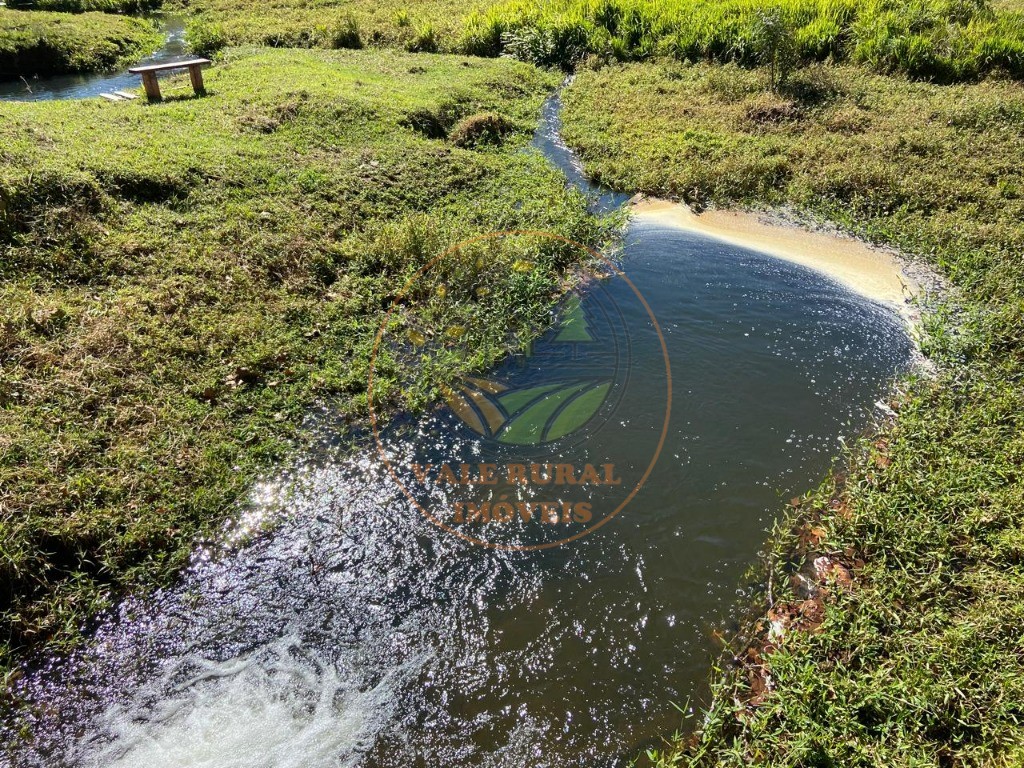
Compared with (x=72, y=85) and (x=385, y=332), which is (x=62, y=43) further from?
(x=385, y=332)

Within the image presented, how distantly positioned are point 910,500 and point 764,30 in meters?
11.8

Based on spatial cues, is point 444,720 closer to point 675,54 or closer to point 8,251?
point 8,251

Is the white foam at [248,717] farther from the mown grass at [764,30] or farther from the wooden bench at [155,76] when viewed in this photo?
the mown grass at [764,30]

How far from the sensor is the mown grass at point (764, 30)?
12.6 metres

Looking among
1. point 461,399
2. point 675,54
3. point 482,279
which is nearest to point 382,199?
point 482,279

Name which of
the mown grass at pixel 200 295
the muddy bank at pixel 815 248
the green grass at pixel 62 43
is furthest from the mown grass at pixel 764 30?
the green grass at pixel 62 43

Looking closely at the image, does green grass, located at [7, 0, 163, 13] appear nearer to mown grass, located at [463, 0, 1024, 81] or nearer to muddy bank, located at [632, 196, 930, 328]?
mown grass, located at [463, 0, 1024, 81]

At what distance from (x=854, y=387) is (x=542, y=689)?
4.67m

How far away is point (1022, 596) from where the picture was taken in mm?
4020

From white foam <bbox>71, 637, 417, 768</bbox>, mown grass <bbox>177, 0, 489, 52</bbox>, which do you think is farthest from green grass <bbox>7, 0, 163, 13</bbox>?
white foam <bbox>71, 637, 417, 768</bbox>

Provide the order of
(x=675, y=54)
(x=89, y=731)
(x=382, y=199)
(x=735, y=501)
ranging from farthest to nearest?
(x=675, y=54) < (x=382, y=199) < (x=735, y=501) < (x=89, y=731)

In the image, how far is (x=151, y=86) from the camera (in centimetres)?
1147

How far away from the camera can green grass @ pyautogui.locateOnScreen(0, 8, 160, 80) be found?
15125 mm

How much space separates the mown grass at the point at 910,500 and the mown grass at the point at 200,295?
3.57 m
